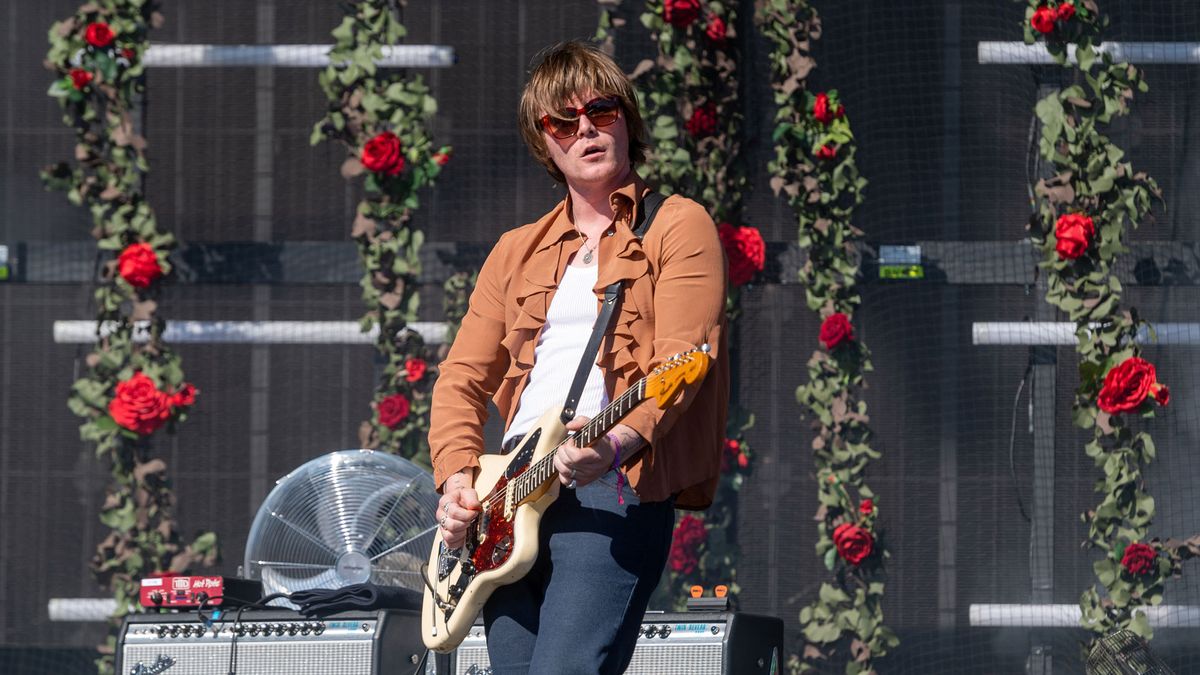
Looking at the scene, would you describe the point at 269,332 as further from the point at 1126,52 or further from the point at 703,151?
the point at 1126,52

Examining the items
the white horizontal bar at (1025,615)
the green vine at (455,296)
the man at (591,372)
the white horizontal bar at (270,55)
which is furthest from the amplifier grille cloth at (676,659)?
the white horizontal bar at (270,55)

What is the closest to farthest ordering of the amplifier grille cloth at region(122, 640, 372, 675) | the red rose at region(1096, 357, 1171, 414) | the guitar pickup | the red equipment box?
1. the guitar pickup
2. the amplifier grille cloth at region(122, 640, 372, 675)
3. the red equipment box
4. the red rose at region(1096, 357, 1171, 414)

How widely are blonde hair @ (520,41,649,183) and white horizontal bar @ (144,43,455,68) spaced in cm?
233

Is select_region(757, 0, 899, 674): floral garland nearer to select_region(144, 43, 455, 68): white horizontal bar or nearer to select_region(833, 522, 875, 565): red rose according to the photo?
select_region(833, 522, 875, 565): red rose

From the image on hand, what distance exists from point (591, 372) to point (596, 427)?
141 mm

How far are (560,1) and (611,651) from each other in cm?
299

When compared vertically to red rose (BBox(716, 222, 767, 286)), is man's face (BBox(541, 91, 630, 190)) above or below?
above

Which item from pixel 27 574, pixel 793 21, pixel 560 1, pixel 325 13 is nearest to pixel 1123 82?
pixel 793 21

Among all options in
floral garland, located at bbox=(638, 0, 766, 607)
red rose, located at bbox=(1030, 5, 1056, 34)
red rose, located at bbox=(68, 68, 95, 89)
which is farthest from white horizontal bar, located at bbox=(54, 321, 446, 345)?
red rose, located at bbox=(1030, 5, 1056, 34)

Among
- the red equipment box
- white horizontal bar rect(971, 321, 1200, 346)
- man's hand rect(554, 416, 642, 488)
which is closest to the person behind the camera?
man's hand rect(554, 416, 642, 488)

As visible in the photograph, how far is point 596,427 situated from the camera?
243 centimetres

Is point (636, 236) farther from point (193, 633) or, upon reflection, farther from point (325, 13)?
point (325, 13)

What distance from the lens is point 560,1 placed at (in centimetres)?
501

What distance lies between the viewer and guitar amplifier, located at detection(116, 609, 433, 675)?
150 inches
